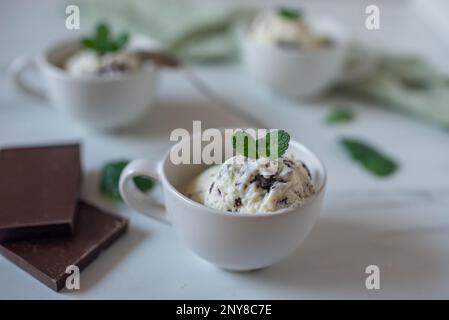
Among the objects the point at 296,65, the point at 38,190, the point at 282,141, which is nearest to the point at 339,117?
the point at 296,65

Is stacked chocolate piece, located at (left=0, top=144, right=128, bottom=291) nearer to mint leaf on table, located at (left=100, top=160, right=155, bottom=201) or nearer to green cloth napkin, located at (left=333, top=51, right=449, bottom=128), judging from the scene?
mint leaf on table, located at (left=100, top=160, right=155, bottom=201)

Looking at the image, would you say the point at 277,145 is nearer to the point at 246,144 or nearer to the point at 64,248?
A: the point at 246,144

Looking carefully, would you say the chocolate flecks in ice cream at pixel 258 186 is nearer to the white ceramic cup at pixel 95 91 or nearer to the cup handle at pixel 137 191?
the cup handle at pixel 137 191

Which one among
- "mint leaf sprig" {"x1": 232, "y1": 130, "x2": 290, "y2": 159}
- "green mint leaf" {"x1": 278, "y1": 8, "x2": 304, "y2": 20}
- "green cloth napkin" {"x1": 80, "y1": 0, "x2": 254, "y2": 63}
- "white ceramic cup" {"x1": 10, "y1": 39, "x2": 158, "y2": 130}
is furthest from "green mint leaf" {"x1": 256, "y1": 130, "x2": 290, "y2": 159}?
"green cloth napkin" {"x1": 80, "y1": 0, "x2": 254, "y2": 63}

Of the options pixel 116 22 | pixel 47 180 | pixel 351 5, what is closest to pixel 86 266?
pixel 47 180
